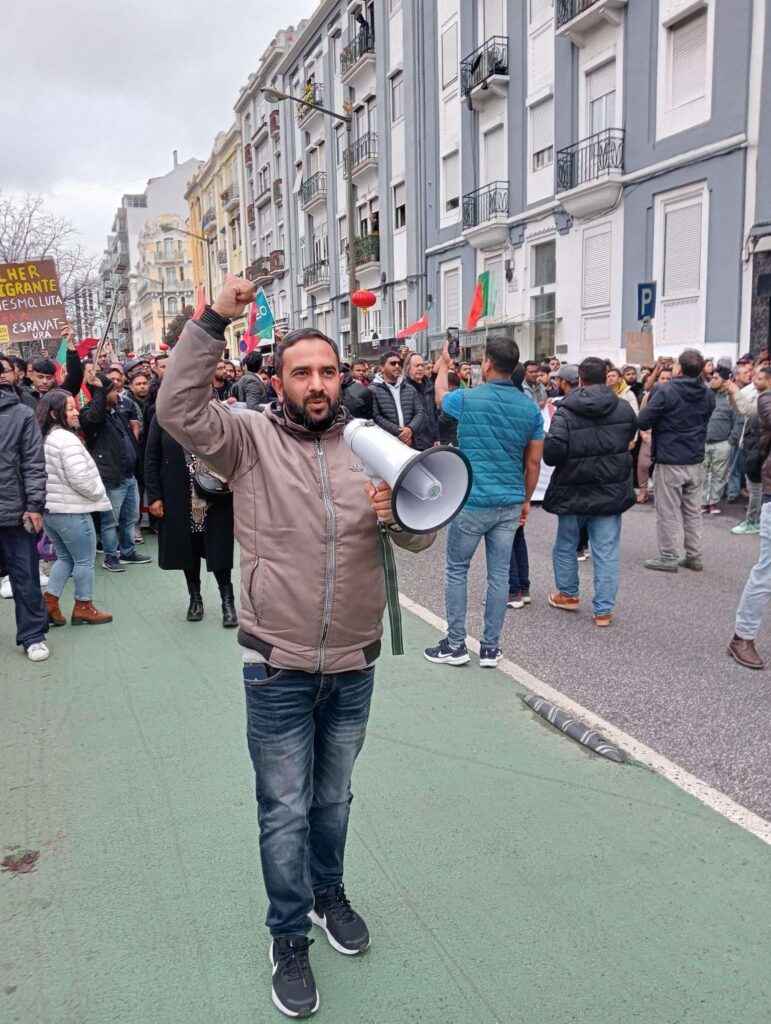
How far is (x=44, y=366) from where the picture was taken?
26.8 feet

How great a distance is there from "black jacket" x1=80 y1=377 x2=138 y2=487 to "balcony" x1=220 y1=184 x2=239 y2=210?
47.6m

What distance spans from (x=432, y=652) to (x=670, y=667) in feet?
5.01

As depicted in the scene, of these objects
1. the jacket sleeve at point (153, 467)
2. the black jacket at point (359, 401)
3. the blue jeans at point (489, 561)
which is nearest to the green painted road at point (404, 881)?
the blue jeans at point (489, 561)

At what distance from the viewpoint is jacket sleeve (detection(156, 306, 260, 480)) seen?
2184 millimetres

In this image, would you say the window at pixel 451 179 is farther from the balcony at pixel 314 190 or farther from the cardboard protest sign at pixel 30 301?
the cardboard protest sign at pixel 30 301

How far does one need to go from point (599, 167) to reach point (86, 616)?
15.8 meters

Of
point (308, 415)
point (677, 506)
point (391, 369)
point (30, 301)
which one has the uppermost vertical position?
point (30, 301)

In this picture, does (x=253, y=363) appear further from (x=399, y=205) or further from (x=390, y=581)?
(x=399, y=205)

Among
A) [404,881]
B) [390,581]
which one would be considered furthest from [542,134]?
[404,881]

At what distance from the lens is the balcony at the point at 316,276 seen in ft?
119

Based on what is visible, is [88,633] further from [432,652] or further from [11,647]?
[432,652]

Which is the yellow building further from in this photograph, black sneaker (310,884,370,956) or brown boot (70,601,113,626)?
black sneaker (310,884,370,956)

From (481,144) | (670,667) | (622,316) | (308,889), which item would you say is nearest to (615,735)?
(670,667)

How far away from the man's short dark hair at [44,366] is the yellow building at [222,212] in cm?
3924
